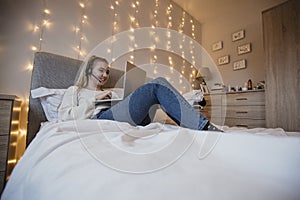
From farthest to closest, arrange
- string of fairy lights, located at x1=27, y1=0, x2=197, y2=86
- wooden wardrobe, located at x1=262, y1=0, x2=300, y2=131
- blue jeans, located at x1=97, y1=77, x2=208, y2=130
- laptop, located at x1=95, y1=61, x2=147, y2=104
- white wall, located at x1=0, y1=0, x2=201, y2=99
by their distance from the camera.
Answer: wooden wardrobe, located at x1=262, y1=0, x2=300, y2=131 < string of fairy lights, located at x1=27, y1=0, x2=197, y2=86 < white wall, located at x1=0, y1=0, x2=201, y2=99 < laptop, located at x1=95, y1=61, x2=147, y2=104 < blue jeans, located at x1=97, y1=77, x2=208, y2=130

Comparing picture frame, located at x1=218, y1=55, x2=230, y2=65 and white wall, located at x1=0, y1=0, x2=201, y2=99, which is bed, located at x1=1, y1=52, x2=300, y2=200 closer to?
white wall, located at x1=0, y1=0, x2=201, y2=99

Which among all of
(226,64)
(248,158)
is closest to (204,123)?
(248,158)

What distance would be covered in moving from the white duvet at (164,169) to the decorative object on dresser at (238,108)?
5.46 feet

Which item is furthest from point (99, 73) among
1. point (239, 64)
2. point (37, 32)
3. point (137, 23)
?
point (239, 64)

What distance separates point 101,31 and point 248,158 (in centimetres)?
171

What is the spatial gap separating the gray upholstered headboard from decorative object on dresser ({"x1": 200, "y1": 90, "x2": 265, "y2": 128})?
1747 mm

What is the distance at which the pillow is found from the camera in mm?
1070

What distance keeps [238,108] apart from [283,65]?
2.08ft

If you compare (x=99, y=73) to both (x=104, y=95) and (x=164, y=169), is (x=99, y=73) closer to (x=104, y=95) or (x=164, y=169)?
(x=104, y=95)

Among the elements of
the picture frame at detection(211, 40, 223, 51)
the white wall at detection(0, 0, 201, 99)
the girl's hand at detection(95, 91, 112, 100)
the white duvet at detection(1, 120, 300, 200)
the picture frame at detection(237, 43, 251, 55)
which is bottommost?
the white duvet at detection(1, 120, 300, 200)

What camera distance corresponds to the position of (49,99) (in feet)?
3.58

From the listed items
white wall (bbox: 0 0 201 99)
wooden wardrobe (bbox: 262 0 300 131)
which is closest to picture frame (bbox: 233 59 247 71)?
wooden wardrobe (bbox: 262 0 300 131)

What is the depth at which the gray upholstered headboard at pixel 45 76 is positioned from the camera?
1.11 meters

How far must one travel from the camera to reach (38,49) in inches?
53.2
